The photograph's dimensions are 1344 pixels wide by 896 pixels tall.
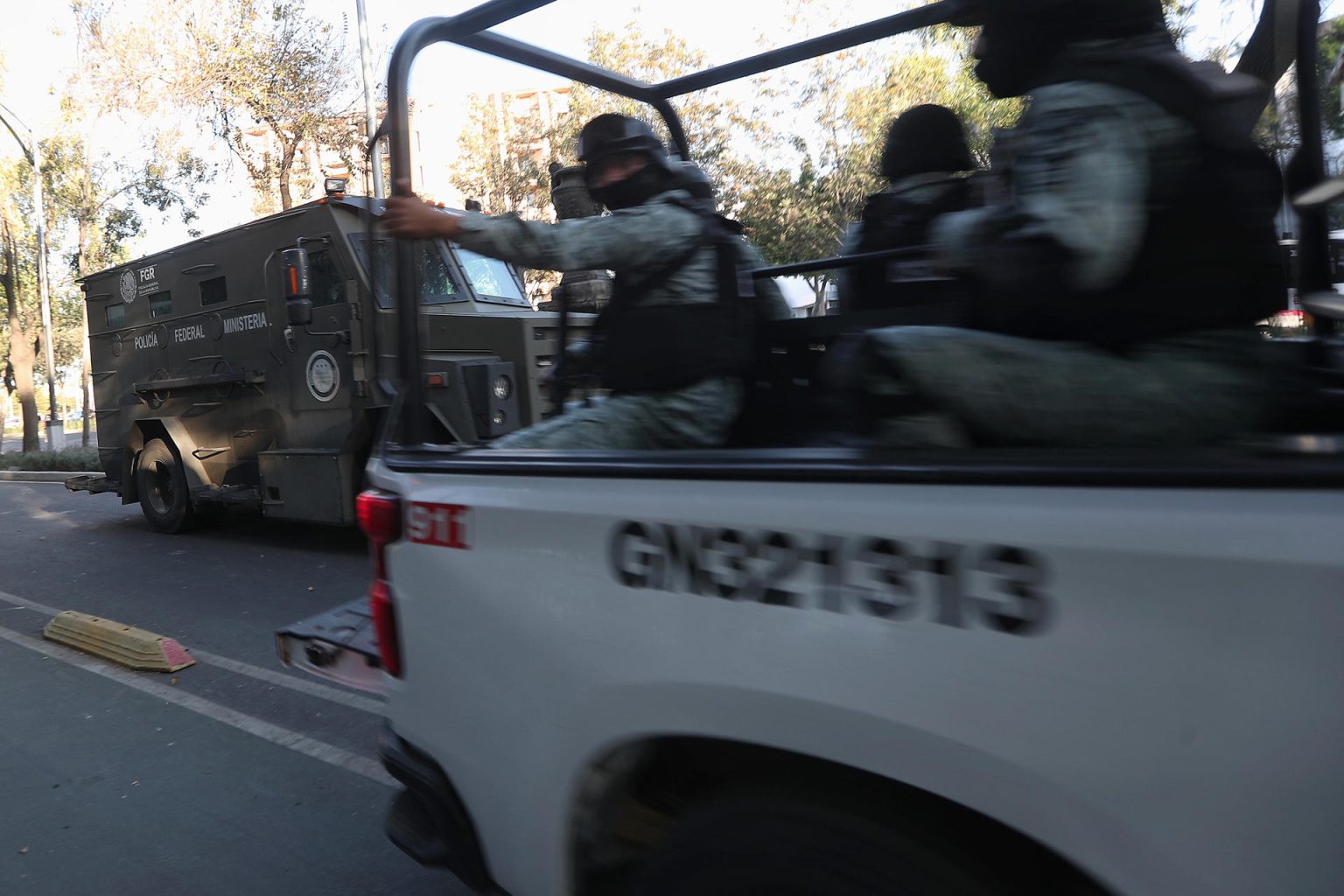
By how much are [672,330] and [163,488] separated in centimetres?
899

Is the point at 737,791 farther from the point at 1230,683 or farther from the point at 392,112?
the point at 392,112

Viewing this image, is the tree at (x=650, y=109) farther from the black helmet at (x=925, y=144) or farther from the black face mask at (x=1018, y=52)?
the black face mask at (x=1018, y=52)

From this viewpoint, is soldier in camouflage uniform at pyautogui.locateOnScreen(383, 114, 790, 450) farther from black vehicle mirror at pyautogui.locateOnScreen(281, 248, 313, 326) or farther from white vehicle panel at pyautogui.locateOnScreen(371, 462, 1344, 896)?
black vehicle mirror at pyautogui.locateOnScreen(281, 248, 313, 326)

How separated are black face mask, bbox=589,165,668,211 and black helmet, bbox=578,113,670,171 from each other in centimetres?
3

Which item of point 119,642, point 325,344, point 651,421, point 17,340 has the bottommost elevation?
point 119,642

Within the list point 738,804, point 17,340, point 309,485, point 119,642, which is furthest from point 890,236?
point 17,340

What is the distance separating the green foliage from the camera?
17844mm

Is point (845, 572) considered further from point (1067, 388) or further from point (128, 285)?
point (128, 285)

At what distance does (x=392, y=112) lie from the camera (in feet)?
6.71

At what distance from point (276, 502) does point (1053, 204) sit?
795 cm

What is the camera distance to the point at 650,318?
2518 mm

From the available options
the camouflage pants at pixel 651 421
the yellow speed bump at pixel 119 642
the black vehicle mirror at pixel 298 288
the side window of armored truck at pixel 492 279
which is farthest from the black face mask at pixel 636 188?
the side window of armored truck at pixel 492 279

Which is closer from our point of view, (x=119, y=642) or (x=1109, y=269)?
(x=1109, y=269)

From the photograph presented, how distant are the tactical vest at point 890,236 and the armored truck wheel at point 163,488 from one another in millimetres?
8162
